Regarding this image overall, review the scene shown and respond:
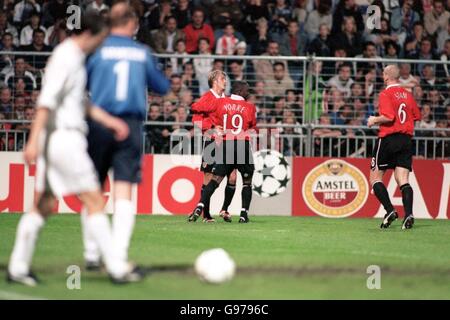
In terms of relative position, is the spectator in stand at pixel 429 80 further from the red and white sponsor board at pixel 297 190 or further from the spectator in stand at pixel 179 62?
the spectator in stand at pixel 179 62

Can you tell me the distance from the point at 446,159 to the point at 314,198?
2.64 m

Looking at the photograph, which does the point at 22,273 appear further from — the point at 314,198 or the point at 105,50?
the point at 314,198

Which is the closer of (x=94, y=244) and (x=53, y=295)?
(x=53, y=295)

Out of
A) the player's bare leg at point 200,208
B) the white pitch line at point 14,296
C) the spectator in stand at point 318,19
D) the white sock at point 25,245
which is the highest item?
the spectator in stand at point 318,19

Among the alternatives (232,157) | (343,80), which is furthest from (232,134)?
(343,80)

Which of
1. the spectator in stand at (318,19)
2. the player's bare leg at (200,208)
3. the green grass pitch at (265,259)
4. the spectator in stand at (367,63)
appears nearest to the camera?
the green grass pitch at (265,259)

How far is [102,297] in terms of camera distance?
28.2 ft

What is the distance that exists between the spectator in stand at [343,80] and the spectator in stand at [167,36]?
11.1ft

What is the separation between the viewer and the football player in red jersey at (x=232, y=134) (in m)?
18.3

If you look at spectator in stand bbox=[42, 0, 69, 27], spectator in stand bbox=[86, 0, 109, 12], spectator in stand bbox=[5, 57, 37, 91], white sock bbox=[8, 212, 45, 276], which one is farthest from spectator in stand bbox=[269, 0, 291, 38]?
white sock bbox=[8, 212, 45, 276]

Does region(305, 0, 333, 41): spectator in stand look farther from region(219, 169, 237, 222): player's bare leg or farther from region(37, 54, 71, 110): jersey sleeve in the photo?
region(37, 54, 71, 110): jersey sleeve

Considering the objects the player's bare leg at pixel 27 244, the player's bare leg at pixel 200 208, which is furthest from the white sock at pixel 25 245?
the player's bare leg at pixel 200 208

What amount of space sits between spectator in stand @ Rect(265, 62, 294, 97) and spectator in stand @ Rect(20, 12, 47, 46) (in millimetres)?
4823
